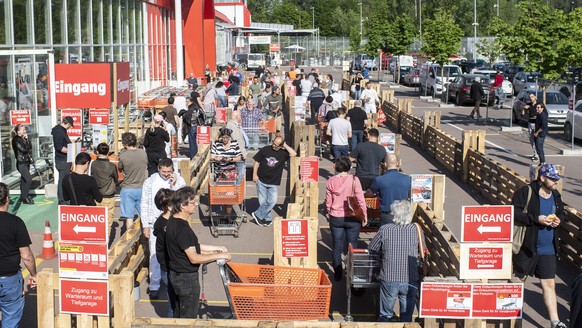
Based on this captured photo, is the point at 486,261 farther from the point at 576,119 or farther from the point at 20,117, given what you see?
the point at 576,119

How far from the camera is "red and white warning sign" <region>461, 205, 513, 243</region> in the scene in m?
8.77

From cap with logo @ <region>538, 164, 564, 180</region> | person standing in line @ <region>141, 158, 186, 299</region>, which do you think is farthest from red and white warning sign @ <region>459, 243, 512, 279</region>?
person standing in line @ <region>141, 158, 186, 299</region>

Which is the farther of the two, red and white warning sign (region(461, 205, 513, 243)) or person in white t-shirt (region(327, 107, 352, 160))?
person in white t-shirt (region(327, 107, 352, 160))

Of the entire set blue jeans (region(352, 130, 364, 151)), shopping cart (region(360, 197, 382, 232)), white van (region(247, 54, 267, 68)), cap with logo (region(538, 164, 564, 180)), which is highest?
white van (region(247, 54, 267, 68))

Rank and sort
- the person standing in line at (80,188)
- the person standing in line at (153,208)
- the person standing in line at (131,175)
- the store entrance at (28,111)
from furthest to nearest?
the store entrance at (28,111), the person standing in line at (131,175), the person standing in line at (80,188), the person standing in line at (153,208)

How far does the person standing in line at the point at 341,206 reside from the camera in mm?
11562

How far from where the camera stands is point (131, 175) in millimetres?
13289

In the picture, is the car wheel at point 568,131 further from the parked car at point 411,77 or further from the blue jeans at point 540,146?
the parked car at point 411,77

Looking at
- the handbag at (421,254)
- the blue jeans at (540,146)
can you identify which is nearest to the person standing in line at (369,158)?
the handbag at (421,254)

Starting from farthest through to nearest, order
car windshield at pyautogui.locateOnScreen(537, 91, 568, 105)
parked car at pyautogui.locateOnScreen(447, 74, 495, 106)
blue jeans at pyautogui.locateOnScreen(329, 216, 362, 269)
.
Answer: parked car at pyautogui.locateOnScreen(447, 74, 495, 106) → car windshield at pyautogui.locateOnScreen(537, 91, 568, 105) → blue jeans at pyautogui.locateOnScreen(329, 216, 362, 269)

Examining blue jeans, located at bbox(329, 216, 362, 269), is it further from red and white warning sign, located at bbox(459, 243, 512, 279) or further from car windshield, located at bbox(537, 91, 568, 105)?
car windshield, located at bbox(537, 91, 568, 105)

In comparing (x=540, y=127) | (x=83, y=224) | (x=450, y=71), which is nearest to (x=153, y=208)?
(x=83, y=224)

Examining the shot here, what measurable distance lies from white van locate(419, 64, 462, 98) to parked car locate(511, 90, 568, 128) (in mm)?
13084

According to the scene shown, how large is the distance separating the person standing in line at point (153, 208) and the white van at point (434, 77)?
37957mm
